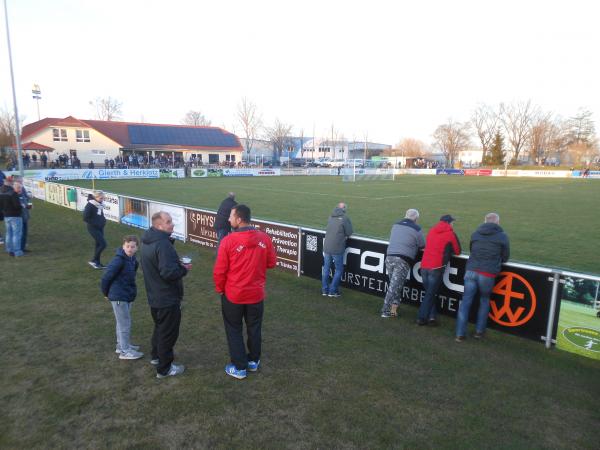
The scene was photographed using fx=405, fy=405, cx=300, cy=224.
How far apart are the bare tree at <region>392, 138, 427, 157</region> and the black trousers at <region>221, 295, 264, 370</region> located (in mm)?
102926

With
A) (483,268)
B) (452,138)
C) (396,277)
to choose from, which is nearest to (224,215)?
(396,277)

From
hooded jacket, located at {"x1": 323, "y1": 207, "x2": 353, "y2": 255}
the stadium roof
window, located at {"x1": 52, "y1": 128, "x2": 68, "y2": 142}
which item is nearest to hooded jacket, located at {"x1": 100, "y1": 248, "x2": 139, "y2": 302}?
hooded jacket, located at {"x1": 323, "y1": 207, "x2": 353, "y2": 255}

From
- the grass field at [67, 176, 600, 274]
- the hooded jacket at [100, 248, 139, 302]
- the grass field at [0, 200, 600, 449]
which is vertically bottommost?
the grass field at [0, 200, 600, 449]

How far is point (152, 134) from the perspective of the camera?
2389 inches

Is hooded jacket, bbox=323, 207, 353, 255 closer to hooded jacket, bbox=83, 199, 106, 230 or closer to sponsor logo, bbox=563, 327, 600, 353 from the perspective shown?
sponsor logo, bbox=563, 327, 600, 353

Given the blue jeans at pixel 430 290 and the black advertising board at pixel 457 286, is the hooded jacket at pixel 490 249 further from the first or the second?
the blue jeans at pixel 430 290

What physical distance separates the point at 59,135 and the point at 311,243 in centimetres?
5404

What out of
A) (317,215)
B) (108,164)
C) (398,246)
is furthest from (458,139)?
(398,246)

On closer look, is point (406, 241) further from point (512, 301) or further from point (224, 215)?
point (224, 215)

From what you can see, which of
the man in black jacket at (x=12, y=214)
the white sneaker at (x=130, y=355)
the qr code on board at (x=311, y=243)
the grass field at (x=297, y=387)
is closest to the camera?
the grass field at (x=297, y=387)

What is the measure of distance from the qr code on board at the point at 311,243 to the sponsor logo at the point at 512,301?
12.3 ft

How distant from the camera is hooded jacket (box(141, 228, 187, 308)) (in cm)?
423

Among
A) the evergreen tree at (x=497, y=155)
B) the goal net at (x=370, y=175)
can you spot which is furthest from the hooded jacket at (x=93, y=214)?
the evergreen tree at (x=497, y=155)

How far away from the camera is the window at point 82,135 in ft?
173
